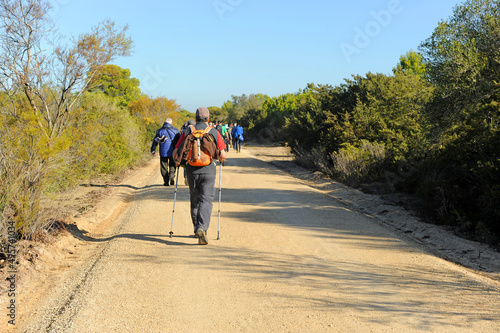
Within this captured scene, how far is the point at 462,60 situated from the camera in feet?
32.5

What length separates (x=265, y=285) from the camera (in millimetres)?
5719

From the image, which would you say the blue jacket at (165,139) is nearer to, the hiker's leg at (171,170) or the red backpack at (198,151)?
the hiker's leg at (171,170)

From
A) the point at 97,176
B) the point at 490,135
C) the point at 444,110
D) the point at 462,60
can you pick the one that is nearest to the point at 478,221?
the point at 490,135

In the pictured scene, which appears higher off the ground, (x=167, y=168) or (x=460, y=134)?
(x=460, y=134)

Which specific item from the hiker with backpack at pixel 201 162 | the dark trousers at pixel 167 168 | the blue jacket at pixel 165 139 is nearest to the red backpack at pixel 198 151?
the hiker with backpack at pixel 201 162

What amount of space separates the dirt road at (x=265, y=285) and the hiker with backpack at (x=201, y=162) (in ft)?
1.56

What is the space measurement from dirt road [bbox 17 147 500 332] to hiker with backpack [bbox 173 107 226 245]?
18.7 inches

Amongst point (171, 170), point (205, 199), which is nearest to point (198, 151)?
point (205, 199)

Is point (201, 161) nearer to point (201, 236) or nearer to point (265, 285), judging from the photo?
point (201, 236)

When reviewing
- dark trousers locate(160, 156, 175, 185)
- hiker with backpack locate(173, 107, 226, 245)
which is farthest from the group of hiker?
dark trousers locate(160, 156, 175, 185)

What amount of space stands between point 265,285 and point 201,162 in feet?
8.61

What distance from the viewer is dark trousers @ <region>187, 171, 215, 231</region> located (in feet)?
24.7

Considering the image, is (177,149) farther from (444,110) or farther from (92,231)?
(444,110)

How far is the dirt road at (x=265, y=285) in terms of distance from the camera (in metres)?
4.68
